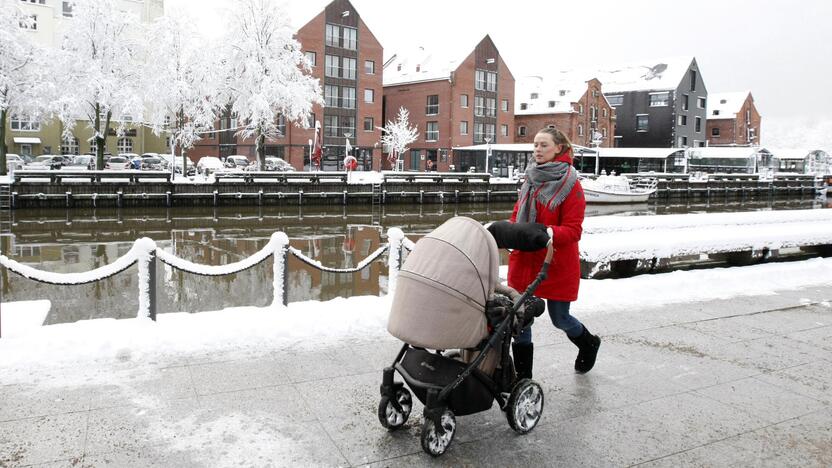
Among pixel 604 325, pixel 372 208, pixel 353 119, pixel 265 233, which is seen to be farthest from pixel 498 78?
pixel 604 325

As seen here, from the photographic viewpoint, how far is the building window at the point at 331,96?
56.1 m

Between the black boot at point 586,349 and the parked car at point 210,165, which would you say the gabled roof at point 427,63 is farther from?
the black boot at point 586,349

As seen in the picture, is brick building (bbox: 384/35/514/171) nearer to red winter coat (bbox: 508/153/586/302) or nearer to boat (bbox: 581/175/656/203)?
boat (bbox: 581/175/656/203)

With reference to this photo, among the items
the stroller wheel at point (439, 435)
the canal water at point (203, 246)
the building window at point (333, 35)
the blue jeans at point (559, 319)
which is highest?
the building window at point (333, 35)

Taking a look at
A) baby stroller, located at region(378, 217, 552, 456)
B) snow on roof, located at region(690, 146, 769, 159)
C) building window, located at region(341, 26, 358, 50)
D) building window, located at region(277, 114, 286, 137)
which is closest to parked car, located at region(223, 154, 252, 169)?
building window, located at region(277, 114, 286, 137)

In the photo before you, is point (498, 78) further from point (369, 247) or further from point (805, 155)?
point (369, 247)

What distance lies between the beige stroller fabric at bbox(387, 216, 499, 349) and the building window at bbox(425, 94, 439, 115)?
6013cm

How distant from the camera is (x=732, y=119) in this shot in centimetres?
8588

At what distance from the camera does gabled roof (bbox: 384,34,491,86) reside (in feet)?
207

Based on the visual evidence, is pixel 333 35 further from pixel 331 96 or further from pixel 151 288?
pixel 151 288

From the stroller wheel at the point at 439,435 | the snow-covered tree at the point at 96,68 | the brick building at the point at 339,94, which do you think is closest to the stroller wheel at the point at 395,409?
the stroller wheel at the point at 439,435

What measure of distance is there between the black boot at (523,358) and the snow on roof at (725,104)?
92305mm

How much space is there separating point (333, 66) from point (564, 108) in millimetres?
25471

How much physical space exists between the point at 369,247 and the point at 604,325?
1338 centimetres
